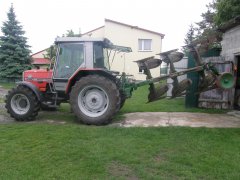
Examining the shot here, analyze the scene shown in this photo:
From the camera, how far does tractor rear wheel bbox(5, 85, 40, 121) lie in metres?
7.29

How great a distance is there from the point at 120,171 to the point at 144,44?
2339 cm

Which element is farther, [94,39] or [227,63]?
[227,63]

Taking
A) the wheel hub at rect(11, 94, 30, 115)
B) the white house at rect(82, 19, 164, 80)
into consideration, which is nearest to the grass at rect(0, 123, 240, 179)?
the wheel hub at rect(11, 94, 30, 115)

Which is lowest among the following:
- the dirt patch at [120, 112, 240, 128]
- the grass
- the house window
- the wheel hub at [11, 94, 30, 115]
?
the grass

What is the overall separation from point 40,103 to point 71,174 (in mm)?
3948

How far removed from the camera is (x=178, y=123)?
7.05m

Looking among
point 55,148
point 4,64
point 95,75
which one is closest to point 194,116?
point 95,75

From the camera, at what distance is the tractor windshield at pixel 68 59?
738 centimetres

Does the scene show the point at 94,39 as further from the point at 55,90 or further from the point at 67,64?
the point at 55,90

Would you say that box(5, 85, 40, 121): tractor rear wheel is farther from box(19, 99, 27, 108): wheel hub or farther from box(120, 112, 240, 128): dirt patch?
box(120, 112, 240, 128): dirt patch

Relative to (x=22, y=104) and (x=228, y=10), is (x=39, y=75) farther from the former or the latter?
(x=228, y=10)

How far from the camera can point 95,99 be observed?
7.21 m

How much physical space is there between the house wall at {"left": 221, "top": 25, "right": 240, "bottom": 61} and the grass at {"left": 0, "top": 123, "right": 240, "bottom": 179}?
420 cm

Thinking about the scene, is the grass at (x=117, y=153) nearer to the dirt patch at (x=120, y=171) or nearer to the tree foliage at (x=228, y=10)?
the dirt patch at (x=120, y=171)
